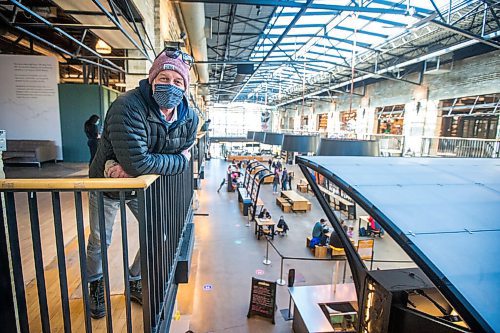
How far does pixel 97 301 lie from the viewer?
1.87m

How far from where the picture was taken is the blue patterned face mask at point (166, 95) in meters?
1.55

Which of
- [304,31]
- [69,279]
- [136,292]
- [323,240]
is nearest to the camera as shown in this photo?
[136,292]

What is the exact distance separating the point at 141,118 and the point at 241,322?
515 cm

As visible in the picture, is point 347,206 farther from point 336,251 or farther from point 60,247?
point 60,247

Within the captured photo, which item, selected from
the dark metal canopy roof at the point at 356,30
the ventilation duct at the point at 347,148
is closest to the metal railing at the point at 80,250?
the ventilation duct at the point at 347,148

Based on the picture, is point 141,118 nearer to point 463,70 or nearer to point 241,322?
point 241,322

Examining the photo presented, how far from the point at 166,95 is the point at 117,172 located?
497 mm

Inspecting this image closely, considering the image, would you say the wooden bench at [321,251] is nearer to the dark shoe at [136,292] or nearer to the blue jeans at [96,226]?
the dark shoe at [136,292]

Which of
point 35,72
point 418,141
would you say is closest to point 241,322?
point 35,72

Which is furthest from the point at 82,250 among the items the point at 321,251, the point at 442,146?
the point at 442,146

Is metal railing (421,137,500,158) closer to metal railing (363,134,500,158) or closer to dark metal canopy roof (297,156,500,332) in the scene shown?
metal railing (363,134,500,158)

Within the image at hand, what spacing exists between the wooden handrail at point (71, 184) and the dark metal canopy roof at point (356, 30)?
4.90 metres

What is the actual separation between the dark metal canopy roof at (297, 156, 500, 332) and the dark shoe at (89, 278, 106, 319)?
1836mm

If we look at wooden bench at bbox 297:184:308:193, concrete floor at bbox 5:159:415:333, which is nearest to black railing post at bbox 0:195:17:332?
concrete floor at bbox 5:159:415:333
